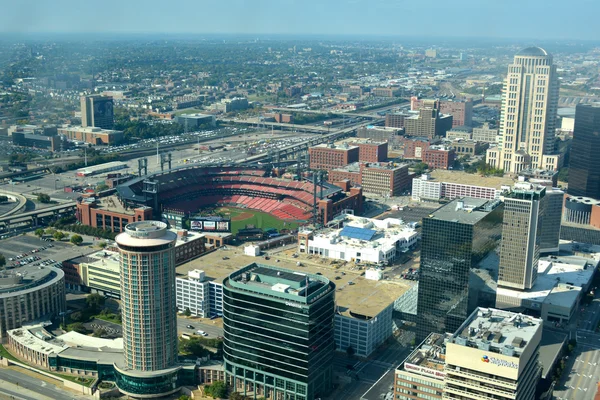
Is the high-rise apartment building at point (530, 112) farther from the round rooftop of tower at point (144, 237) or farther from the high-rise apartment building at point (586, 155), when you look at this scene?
the round rooftop of tower at point (144, 237)

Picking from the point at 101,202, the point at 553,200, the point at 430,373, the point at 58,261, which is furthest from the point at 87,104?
the point at 430,373

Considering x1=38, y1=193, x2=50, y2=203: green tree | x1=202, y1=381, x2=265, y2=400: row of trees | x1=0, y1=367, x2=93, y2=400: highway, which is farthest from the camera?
x1=38, y1=193, x2=50, y2=203: green tree

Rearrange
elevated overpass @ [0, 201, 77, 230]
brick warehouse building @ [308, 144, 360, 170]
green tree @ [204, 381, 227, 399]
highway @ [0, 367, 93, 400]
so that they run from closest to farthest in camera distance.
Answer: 1. green tree @ [204, 381, 227, 399]
2. highway @ [0, 367, 93, 400]
3. elevated overpass @ [0, 201, 77, 230]
4. brick warehouse building @ [308, 144, 360, 170]

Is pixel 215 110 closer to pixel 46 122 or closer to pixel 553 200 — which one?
pixel 46 122

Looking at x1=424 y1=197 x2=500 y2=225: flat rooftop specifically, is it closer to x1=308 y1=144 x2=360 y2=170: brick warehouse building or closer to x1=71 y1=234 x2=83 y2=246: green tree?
x1=71 y1=234 x2=83 y2=246: green tree

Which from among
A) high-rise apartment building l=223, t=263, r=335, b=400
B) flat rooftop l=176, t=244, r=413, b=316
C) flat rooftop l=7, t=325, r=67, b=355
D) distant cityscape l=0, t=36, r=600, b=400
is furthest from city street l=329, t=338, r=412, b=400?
flat rooftop l=7, t=325, r=67, b=355

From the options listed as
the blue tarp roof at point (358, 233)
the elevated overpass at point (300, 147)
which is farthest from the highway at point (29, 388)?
the elevated overpass at point (300, 147)

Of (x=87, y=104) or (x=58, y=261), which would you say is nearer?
(x=58, y=261)
